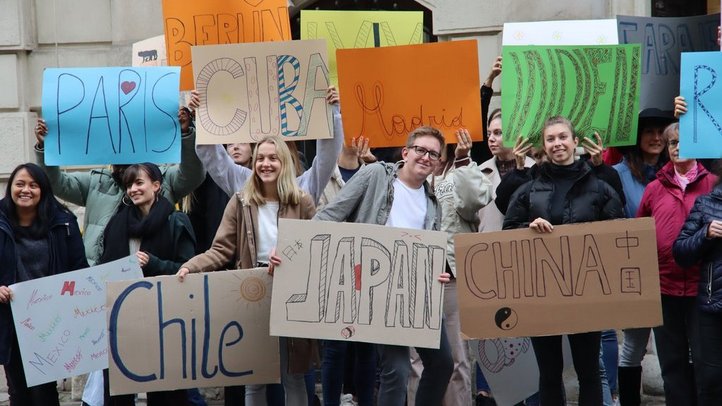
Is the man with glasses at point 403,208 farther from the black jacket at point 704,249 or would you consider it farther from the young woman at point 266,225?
the black jacket at point 704,249

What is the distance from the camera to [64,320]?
28.0 feet

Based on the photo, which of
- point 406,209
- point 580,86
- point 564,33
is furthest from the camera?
point 564,33

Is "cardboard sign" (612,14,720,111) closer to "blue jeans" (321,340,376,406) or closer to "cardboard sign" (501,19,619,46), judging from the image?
"cardboard sign" (501,19,619,46)

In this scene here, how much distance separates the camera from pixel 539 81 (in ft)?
28.3

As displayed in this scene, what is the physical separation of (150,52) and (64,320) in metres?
2.53

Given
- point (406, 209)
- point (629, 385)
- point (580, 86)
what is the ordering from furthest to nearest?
point (629, 385) → point (580, 86) → point (406, 209)

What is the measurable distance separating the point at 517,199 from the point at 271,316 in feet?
4.63

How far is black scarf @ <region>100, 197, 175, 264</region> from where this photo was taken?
28.1ft

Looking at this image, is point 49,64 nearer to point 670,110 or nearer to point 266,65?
point 266,65

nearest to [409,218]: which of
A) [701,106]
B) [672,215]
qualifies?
[672,215]

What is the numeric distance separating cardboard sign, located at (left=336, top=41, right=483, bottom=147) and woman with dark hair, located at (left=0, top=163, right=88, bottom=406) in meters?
1.70

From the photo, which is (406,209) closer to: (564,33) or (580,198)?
(580,198)

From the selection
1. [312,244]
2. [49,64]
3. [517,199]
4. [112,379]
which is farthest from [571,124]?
[49,64]

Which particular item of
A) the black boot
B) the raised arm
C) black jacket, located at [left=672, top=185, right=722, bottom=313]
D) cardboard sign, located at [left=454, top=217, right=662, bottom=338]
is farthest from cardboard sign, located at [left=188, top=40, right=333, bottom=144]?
the black boot
